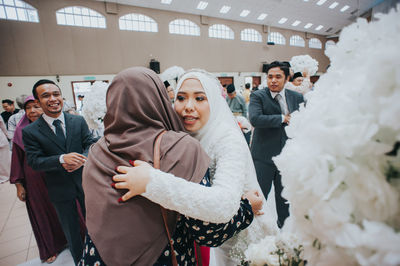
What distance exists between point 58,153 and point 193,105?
149 centimetres

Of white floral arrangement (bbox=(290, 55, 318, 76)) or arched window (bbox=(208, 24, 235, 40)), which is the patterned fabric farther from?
arched window (bbox=(208, 24, 235, 40))

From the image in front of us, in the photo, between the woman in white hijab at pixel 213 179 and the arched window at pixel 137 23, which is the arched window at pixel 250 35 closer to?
the arched window at pixel 137 23

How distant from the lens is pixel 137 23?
12.0 meters

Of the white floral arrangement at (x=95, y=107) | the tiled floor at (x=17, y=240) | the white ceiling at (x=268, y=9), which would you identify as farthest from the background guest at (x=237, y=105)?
the white ceiling at (x=268, y=9)

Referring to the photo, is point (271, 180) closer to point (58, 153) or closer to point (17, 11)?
point (58, 153)

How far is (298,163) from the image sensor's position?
16.6 inches

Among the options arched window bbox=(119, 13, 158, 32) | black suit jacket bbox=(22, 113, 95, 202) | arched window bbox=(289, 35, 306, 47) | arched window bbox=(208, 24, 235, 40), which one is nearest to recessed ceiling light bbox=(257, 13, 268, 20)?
arched window bbox=(208, 24, 235, 40)

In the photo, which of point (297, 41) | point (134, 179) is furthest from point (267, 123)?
point (297, 41)

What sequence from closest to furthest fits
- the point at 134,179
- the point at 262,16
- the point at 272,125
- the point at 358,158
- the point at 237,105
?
the point at 358,158 < the point at 134,179 < the point at 272,125 < the point at 237,105 < the point at 262,16

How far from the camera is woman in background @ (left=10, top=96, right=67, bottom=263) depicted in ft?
7.22

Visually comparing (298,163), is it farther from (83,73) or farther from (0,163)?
(83,73)

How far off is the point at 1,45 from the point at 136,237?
41.8 ft

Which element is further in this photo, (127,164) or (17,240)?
(17,240)

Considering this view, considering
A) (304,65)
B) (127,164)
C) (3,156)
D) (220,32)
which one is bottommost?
(3,156)
